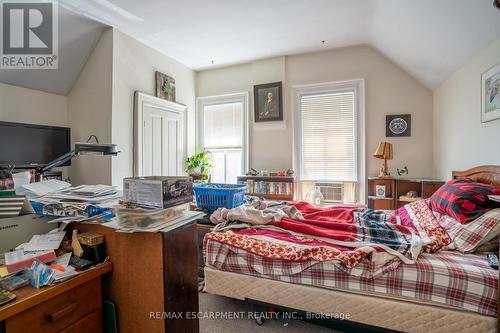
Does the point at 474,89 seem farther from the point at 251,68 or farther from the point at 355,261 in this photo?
the point at 251,68

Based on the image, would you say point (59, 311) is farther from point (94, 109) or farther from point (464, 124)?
point (464, 124)

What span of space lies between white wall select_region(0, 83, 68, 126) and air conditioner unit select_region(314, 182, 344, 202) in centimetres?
385

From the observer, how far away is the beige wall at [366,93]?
11.0 ft

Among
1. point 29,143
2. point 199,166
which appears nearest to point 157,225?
point 29,143

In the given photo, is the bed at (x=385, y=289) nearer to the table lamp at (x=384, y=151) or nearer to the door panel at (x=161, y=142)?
the table lamp at (x=384, y=151)

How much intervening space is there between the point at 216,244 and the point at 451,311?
136 centimetres

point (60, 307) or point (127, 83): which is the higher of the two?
point (127, 83)

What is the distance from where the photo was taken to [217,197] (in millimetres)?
2146

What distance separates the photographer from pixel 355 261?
4.38 ft

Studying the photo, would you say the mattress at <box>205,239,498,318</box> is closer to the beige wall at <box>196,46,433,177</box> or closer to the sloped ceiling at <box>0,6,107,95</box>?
the beige wall at <box>196,46,433,177</box>

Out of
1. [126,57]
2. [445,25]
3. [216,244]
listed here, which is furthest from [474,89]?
[126,57]

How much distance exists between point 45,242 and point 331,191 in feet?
11.7

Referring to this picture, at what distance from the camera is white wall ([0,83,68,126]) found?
266 centimetres

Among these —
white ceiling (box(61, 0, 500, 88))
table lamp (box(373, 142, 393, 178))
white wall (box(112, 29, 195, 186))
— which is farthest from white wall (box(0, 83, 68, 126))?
table lamp (box(373, 142, 393, 178))
